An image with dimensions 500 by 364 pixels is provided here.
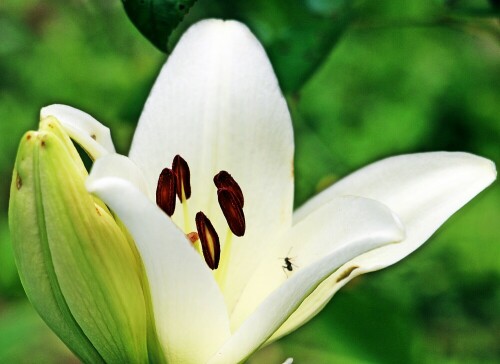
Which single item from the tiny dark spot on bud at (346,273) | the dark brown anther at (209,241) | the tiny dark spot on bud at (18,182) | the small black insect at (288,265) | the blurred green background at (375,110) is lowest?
the blurred green background at (375,110)

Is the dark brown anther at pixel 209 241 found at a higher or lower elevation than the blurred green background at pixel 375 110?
higher

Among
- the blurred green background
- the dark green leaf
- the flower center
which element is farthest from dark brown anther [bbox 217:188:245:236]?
the blurred green background

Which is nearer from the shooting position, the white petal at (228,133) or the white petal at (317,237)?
the white petal at (317,237)

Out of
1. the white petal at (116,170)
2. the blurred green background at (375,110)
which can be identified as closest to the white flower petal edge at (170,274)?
the white petal at (116,170)

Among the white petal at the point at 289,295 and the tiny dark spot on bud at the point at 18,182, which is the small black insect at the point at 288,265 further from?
the tiny dark spot on bud at the point at 18,182

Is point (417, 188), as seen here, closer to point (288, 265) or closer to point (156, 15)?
point (288, 265)

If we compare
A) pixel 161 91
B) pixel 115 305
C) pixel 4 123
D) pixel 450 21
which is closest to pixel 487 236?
pixel 450 21

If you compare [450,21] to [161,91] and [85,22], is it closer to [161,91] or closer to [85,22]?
[161,91]

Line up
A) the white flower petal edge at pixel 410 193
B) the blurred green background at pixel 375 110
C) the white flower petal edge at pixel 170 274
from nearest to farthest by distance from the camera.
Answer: the white flower petal edge at pixel 170 274 → the white flower petal edge at pixel 410 193 → the blurred green background at pixel 375 110

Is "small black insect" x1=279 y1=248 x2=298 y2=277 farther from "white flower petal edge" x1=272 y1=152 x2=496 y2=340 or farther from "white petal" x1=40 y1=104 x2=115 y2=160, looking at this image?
"white petal" x1=40 y1=104 x2=115 y2=160
